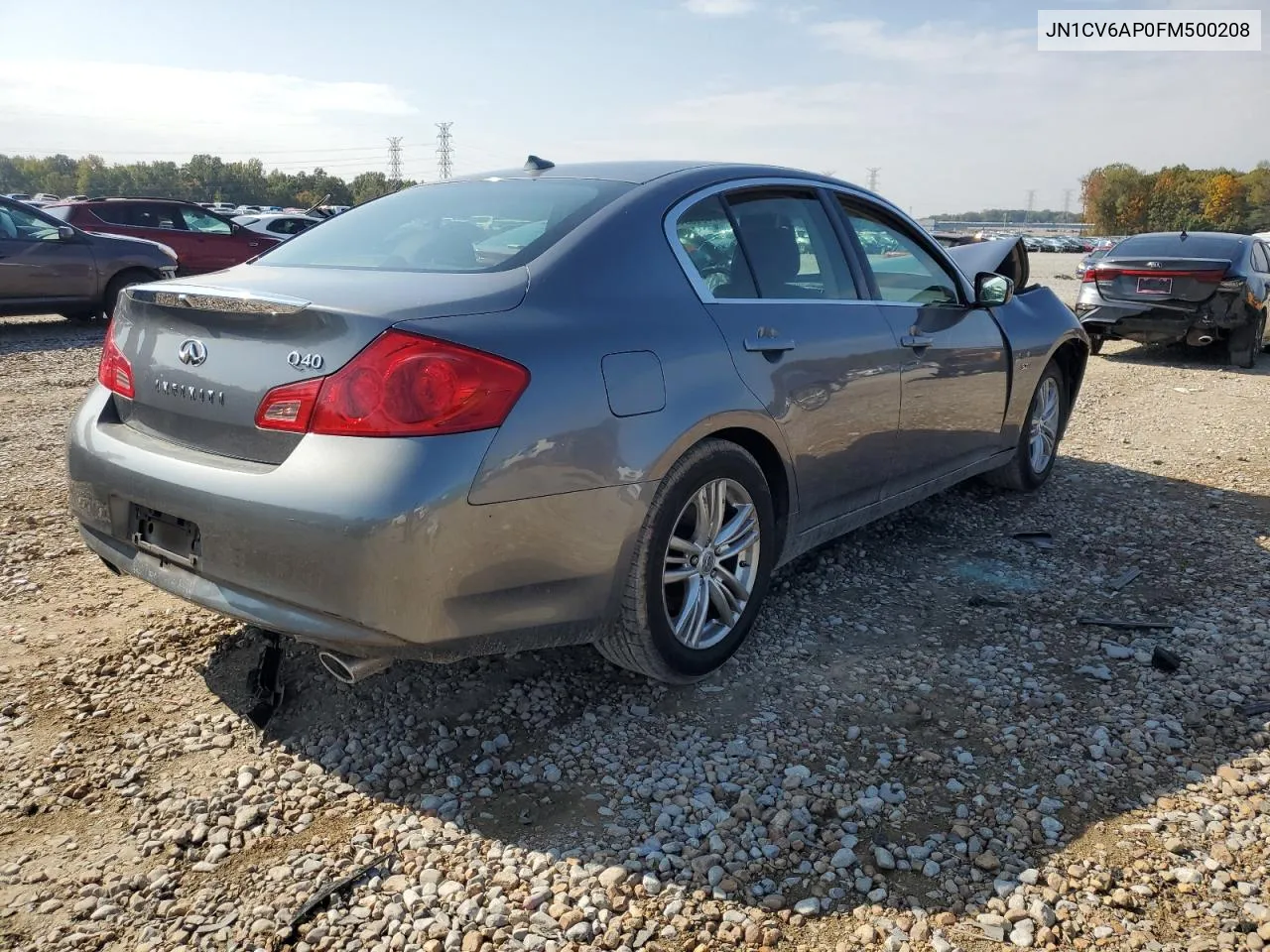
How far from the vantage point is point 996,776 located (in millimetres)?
2809

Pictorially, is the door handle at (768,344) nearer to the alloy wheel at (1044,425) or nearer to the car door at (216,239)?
the alloy wheel at (1044,425)

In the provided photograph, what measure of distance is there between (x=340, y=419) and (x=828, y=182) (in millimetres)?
2515

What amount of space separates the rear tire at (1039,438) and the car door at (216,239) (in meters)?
13.3

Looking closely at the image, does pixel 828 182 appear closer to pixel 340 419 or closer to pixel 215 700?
pixel 340 419

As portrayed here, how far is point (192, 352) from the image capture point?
8.98ft

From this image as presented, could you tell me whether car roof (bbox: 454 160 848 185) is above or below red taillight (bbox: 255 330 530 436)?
above

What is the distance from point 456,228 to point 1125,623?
9.73 ft

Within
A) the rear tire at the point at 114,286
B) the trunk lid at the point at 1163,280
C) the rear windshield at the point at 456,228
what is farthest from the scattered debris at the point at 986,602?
the rear tire at the point at 114,286

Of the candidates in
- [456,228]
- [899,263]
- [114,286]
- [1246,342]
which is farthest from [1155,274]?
[114,286]

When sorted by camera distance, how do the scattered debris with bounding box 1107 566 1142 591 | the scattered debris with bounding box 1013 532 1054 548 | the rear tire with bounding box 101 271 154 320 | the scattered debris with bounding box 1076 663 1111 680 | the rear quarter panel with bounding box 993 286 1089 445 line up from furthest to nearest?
the rear tire with bounding box 101 271 154 320 < the rear quarter panel with bounding box 993 286 1089 445 < the scattered debris with bounding box 1013 532 1054 548 < the scattered debris with bounding box 1107 566 1142 591 < the scattered debris with bounding box 1076 663 1111 680

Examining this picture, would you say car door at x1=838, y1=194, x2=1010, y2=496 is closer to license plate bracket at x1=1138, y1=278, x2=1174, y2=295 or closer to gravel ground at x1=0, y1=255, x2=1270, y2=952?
gravel ground at x1=0, y1=255, x2=1270, y2=952

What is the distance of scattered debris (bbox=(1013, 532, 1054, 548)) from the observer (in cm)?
485

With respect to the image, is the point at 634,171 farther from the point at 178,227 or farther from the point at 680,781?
the point at 178,227

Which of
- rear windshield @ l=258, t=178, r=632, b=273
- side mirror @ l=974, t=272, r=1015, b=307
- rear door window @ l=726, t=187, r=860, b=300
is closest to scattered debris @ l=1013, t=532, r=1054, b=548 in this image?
side mirror @ l=974, t=272, r=1015, b=307
